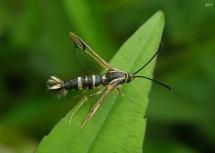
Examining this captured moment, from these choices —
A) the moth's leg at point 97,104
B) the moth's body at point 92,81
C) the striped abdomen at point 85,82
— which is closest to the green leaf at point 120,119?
the moth's leg at point 97,104

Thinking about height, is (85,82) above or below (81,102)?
above

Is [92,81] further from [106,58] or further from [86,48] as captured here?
[106,58]

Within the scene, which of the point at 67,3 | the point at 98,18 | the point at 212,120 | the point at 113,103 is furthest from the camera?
the point at 212,120

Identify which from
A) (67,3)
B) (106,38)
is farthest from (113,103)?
(106,38)

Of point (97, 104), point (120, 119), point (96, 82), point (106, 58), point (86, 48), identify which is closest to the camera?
point (120, 119)

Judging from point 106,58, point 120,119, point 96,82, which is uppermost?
point 106,58

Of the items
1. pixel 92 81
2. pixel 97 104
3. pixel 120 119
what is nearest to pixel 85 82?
pixel 92 81

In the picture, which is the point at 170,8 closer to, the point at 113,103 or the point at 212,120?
the point at 212,120
